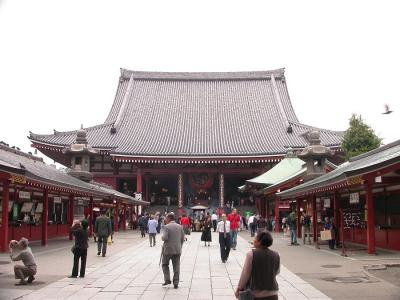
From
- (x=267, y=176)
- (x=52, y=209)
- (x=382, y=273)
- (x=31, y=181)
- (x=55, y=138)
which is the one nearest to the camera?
(x=382, y=273)

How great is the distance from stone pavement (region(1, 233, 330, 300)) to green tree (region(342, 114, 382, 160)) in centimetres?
2660

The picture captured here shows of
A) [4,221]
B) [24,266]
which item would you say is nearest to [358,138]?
[4,221]

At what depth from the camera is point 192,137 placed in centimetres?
4966

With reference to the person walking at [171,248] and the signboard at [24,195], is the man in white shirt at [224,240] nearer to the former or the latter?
the person walking at [171,248]

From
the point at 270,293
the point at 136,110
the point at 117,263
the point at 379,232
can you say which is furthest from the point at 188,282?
the point at 136,110

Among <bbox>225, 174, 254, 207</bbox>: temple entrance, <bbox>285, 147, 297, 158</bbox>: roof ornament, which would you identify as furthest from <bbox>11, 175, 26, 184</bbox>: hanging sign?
<bbox>225, 174, 254, 207</bbox>: temple entrance

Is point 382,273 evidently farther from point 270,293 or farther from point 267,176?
point 267,176

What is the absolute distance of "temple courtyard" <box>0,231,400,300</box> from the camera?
34.3 feet

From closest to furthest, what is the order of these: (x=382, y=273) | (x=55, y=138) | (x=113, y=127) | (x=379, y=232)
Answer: (x=382, y=273) < (x=379, y=232) < (x=55, y=138) < (x=113, y=127)

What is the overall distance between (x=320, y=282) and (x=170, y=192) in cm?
3921

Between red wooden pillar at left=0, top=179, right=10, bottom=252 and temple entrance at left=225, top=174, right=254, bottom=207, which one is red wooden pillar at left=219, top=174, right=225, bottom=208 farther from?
red wooden pillar at left=0, top=179, right=10, bottom=252

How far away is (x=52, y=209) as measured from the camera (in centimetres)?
2820

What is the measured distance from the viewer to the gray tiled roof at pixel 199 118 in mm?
46344

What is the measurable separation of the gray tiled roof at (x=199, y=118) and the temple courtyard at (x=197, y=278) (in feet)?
89.6
